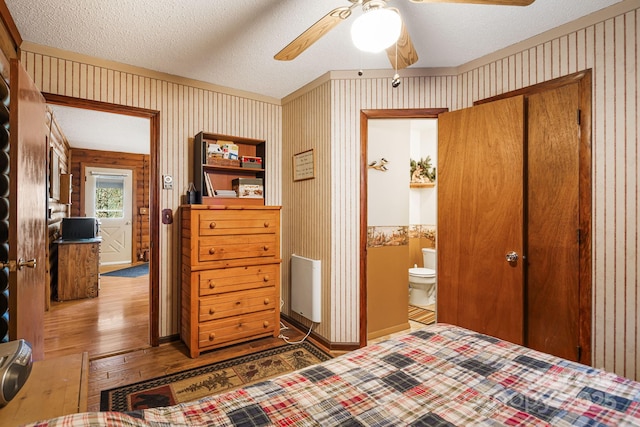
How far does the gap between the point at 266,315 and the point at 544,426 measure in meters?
2.44

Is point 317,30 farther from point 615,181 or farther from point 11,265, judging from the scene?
point 615,181

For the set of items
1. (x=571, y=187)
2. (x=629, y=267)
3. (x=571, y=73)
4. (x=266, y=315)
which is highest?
(x=571, y=73)

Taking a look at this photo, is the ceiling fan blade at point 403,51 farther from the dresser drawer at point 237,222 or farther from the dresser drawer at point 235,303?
the dresser drawer at point 235,303

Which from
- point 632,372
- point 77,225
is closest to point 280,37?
point 632,372

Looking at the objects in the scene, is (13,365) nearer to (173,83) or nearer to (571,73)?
(173,83)

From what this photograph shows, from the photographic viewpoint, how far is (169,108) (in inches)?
119

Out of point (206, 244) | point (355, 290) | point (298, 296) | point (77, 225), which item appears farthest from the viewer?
point (77, 225)

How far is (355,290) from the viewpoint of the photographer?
2898 millimetres

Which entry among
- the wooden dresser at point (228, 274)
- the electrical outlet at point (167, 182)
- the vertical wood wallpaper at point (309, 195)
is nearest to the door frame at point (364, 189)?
the vertical wood wallpaper at point (309, 195)

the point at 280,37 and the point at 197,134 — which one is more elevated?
the point at 280,37

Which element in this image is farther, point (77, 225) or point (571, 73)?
point (77, 225)

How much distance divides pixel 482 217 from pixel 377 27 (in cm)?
179

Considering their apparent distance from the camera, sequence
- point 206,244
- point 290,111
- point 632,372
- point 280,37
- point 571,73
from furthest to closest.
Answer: point 290,111 < point 206,244 < point 280,37 < point 571,73 < point 632,372

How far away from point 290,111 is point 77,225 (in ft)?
12.7
